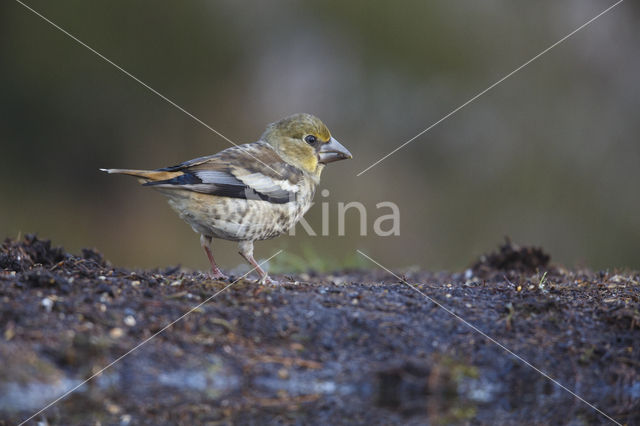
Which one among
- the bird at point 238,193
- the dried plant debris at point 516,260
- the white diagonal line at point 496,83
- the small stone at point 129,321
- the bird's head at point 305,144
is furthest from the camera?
the white diagonal line at point 496,83

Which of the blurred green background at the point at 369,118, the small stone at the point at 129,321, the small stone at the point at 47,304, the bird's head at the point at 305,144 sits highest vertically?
the blurred green background at the point at 369,118

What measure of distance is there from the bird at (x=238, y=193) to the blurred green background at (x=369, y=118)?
4.21 m

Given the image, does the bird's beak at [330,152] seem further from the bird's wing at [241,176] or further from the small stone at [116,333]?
the small stone at [116,333]

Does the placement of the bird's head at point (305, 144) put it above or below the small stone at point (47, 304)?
above

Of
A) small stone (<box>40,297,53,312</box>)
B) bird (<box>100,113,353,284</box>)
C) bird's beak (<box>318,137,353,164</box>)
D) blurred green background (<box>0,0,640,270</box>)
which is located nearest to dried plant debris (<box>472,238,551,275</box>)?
bird's beak (<box>318,137,353,164</box>)

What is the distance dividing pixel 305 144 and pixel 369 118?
185 inches

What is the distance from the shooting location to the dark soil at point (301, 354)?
11.4ft

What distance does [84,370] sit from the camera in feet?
12.0

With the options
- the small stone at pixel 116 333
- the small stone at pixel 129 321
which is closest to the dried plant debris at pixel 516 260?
the small stone at pixel 129 321

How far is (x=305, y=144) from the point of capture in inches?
271

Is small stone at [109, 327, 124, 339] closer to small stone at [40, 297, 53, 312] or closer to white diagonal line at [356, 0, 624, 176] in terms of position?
small stone at [40, 297, 53, 312]

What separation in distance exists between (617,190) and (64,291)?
9.39 meters

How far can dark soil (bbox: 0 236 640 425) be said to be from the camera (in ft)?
11.4

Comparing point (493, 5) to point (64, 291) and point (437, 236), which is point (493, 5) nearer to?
point (437, 236)
